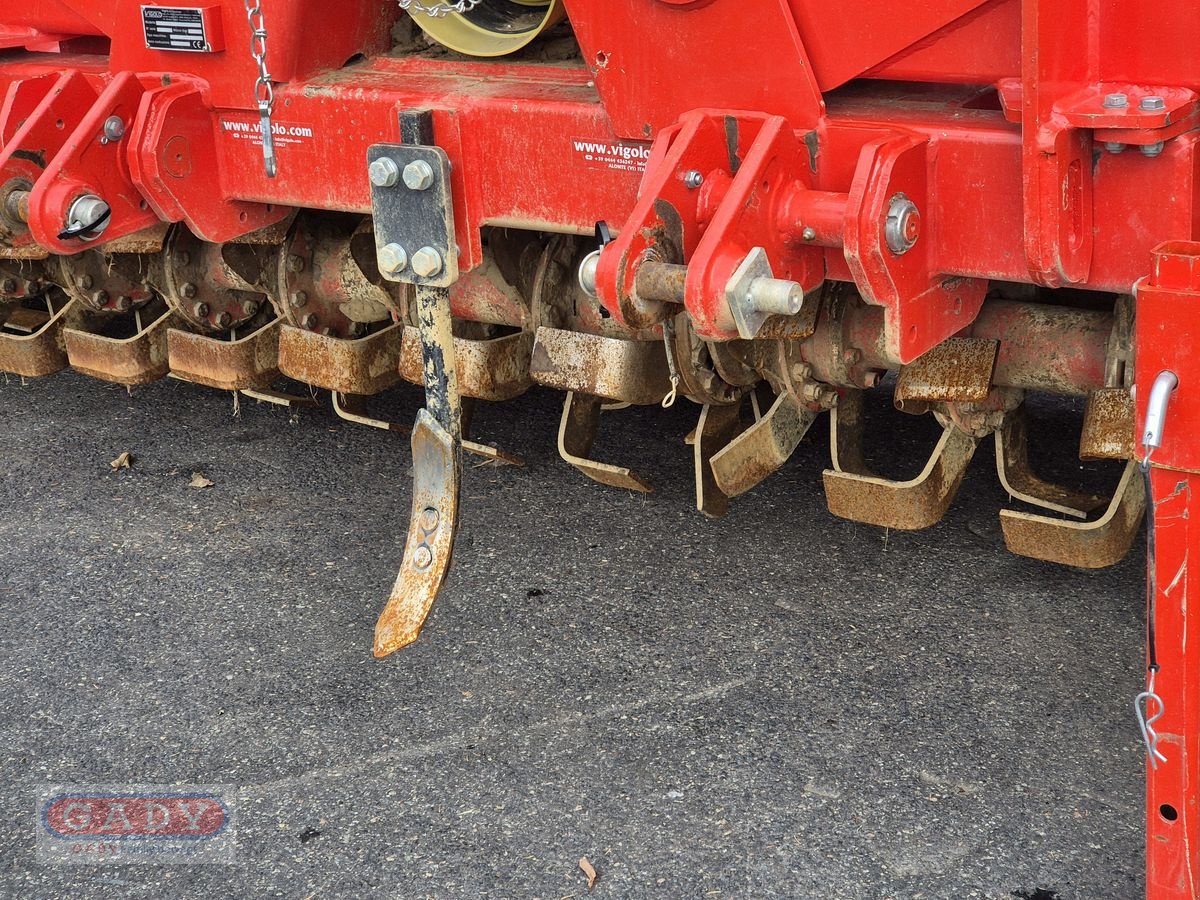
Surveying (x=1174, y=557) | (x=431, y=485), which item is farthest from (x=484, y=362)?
(x=1174, y=557)

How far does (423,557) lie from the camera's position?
2361 mm

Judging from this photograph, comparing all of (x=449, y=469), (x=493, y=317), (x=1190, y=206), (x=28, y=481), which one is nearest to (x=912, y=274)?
(x=1190, y=206)

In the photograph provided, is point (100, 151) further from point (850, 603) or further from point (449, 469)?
point (850, 603)

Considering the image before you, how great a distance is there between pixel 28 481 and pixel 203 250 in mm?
699

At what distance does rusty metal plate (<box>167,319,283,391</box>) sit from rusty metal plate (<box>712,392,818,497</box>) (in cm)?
106

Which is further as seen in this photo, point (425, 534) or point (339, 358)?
point (339, 358)

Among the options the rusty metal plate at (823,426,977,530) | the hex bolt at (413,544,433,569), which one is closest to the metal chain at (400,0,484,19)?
the hex bolt at (413,544,433,569)

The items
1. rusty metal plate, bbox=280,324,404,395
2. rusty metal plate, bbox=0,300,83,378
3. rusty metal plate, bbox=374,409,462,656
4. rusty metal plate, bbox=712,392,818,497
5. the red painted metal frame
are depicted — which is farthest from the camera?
rusty metal plate, bbox=0,300,83,378

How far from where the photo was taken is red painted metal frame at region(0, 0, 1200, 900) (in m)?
1.72

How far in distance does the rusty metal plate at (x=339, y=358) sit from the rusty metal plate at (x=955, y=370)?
3.81 feet

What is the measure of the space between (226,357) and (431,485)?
1.05 m

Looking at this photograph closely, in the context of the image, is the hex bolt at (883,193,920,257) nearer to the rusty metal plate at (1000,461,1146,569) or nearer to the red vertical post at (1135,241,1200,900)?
the red vertical post at (1135,241,1200,900)

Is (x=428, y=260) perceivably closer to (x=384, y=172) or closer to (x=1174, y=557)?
(x=384, y=172)

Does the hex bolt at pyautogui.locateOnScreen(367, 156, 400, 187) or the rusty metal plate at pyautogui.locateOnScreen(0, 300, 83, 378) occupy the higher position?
the hex bolt at pyautogui.locateOnScreen(367, 156, 400, 187)
